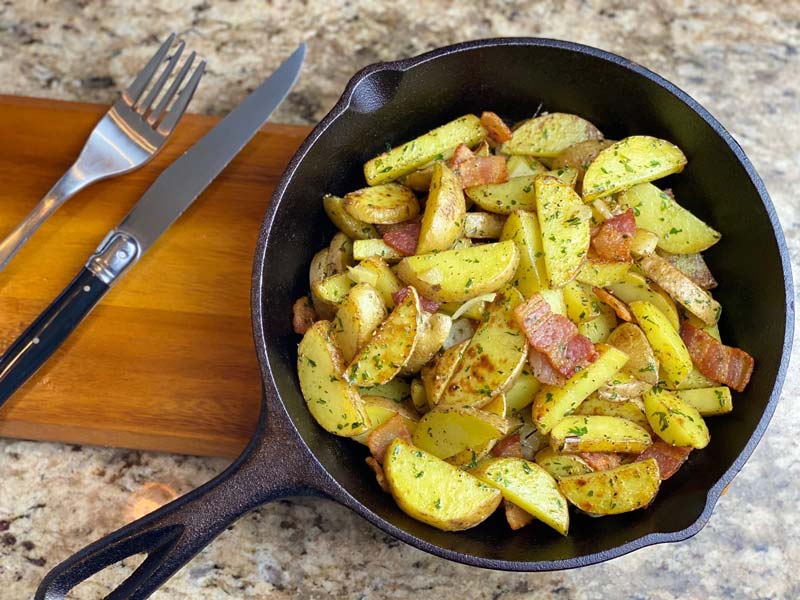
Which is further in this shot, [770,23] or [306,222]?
[770,23]

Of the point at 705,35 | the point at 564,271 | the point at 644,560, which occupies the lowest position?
the point at 644,560

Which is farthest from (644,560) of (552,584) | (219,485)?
(219,485)

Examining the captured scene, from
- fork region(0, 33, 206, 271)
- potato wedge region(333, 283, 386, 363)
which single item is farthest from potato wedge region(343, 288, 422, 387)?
fork region(0, 33, 206, 271)

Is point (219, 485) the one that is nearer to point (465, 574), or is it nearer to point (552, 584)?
point (465, 574)

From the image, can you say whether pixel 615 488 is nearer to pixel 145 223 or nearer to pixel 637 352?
pixel 637 352

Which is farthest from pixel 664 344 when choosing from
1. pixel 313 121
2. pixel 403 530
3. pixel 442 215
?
pixel 313 121

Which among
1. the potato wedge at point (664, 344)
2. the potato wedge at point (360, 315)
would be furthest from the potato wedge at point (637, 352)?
the potato wedge at point (360, 315)

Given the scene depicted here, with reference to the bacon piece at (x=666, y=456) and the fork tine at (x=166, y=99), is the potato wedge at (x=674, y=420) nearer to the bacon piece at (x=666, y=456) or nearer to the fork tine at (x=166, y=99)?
the bacon piece at (x=666, y=456)
